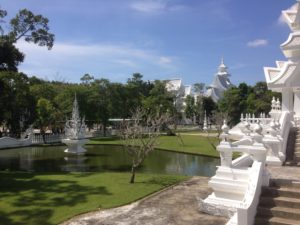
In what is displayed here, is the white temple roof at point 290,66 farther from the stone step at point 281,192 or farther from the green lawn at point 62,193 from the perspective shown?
the stone step at point 281,192

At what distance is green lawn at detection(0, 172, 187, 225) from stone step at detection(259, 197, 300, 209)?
4.64 meters

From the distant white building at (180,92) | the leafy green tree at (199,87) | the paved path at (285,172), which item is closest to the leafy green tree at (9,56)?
the paved path at (285,172)

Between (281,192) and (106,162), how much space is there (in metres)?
16.7

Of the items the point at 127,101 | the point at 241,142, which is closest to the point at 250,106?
the point at 127,101

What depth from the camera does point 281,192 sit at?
338 inches

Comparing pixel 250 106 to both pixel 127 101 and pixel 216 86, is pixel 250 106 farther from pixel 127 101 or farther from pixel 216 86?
pixel 216 86

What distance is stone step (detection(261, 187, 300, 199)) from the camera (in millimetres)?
8406

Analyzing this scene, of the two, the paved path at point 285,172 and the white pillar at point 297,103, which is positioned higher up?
the white pillar at point 297,103

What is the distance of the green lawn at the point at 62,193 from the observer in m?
10.5

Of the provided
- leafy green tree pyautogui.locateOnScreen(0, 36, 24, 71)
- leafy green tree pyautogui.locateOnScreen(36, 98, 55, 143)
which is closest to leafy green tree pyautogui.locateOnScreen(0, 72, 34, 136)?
leafy green tree pyautogui.locateOnScreen(0, 36, 24, 71)

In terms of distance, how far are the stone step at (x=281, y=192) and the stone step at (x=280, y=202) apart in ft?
0.46

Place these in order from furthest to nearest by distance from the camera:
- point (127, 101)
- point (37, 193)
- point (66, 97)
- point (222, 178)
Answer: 1. point (127, 101)
2. point (66, 97)
3. point (37, 193)
4. point (222, 178)

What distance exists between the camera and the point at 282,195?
8570mm

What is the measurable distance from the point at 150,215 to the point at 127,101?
130 feet
